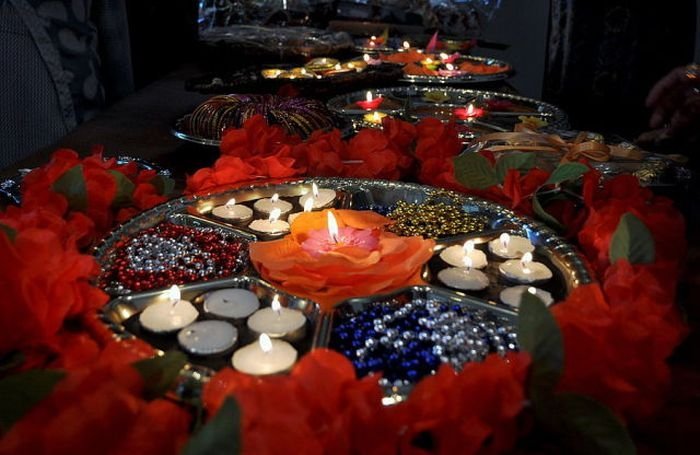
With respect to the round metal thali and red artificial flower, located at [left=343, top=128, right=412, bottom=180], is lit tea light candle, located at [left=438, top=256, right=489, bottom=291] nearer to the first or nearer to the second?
the round metal thali

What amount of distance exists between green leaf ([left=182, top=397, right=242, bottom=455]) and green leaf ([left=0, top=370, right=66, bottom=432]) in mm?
134

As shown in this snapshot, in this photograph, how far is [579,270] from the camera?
816mm

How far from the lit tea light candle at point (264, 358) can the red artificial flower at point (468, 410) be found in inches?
6.2

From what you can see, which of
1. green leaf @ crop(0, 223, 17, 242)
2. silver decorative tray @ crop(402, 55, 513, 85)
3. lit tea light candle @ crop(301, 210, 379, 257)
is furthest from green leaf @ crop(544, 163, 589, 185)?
silver decorative tray @ crop(402, 55, 513, 85)

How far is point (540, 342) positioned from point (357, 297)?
0.91 feet

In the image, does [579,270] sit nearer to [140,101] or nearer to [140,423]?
[140,423]

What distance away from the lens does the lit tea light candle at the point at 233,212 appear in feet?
3.34

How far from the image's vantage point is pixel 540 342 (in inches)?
21.9

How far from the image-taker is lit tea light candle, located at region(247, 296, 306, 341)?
0.71 meters

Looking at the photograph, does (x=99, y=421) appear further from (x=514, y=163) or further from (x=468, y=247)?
(x=514, y=163)

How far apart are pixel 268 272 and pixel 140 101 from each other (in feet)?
4.57

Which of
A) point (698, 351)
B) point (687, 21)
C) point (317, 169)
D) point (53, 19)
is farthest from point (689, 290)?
point (53, 19)

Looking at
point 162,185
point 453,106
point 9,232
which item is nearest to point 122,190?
point 162,185

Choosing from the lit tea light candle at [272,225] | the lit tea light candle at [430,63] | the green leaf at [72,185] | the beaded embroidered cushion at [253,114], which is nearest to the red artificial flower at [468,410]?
the lit tea light candle at [272,225]
